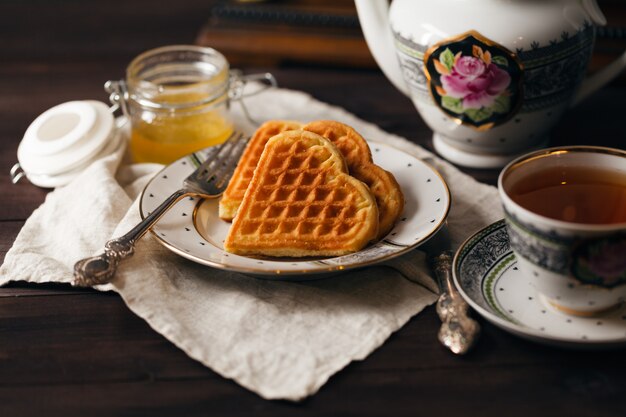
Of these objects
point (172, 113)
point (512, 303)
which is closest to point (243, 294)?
point (512, 303)

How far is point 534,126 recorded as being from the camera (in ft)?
4.03

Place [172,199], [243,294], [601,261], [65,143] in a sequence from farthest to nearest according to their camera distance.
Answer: [65,143]
[172,199]
[243,294]
[601,261]

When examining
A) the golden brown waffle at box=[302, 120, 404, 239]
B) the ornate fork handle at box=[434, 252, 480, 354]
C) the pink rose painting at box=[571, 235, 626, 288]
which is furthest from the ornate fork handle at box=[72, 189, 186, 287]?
the pink rose painting at box=[571, 235, 626, 288]

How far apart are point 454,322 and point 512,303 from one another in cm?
7

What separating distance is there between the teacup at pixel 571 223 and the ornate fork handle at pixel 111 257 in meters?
0.44

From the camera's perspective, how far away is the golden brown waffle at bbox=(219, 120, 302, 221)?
1.09m

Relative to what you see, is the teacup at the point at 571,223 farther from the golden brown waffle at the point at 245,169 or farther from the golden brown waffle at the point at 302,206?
the golden brown waffle at the point at 245,169

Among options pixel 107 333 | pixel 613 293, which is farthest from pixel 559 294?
pixel 107 333

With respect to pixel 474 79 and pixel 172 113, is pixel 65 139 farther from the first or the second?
pixel 474 79

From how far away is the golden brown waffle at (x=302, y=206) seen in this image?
3.22 feet

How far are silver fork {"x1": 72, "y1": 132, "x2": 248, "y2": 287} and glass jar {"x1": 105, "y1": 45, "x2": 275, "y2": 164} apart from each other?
4.0 inches

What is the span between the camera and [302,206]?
102 cm

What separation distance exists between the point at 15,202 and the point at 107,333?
427 mm

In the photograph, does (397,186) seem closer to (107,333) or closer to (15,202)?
(107,333)
